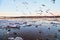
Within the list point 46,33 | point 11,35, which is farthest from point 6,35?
point 46,33

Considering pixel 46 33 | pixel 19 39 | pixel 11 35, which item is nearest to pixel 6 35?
pixel 11 35

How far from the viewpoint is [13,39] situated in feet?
12.9

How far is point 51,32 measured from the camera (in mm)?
4586

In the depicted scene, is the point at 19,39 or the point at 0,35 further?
the point at 0,35

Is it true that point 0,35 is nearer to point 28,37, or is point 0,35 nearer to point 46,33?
point 28,37

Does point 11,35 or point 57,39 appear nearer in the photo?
point 57,39

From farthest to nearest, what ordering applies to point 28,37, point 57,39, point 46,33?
point 46,33 → point 28,37 → point 57,39

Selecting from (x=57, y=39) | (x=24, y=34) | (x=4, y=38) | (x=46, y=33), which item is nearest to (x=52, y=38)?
(x=57, y=39)

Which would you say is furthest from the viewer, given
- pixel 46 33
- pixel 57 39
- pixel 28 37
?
pixel 46 33

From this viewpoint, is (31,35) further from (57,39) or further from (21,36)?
(57,39)

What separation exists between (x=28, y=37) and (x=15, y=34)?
37cm

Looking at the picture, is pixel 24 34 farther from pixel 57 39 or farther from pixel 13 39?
pixel 57 39

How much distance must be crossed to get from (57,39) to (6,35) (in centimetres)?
121

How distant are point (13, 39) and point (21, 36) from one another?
361 mm
